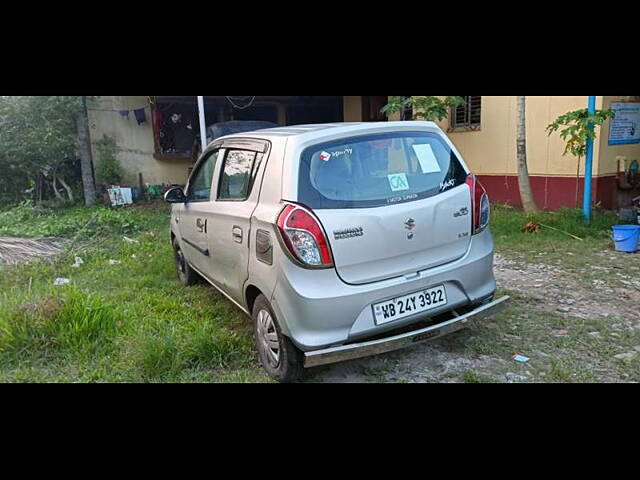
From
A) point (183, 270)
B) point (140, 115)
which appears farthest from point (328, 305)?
point (140, 115)

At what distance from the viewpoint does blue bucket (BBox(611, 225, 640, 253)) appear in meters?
5.39

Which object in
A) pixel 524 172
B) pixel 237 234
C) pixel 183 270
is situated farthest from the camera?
pixel 524 172

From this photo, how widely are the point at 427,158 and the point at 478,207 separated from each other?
1.59ft

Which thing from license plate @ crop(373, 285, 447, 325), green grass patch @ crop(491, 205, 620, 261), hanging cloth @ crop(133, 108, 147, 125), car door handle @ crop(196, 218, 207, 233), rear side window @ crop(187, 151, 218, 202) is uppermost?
hanging cloth @ crop(133, 108, 147, 125)

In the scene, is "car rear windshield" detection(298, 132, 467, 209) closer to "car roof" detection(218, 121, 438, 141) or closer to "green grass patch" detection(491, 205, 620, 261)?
"car roof" detection(218, 121, 438, 141)

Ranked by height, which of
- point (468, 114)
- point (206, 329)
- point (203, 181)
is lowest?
point (206, 329)

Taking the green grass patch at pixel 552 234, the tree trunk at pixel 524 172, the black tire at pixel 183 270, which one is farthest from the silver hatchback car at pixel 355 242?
the tree trunk at pixel 524 172

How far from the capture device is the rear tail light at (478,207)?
3.05 meters

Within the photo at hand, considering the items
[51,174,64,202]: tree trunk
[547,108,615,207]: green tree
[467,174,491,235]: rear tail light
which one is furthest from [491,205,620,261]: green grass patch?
A: [51,174,64,202]: tree trunk

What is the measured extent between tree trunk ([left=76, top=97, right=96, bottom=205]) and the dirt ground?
9.61m

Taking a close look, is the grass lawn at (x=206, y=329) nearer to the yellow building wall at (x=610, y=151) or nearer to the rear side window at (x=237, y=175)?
the rear side window at (x=237, y=175)

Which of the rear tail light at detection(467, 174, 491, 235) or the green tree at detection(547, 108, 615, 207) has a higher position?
the green tree at detection(547, 108, 615, 207)

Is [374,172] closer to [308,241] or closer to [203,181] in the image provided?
[308,241]

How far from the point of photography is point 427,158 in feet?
9.90
